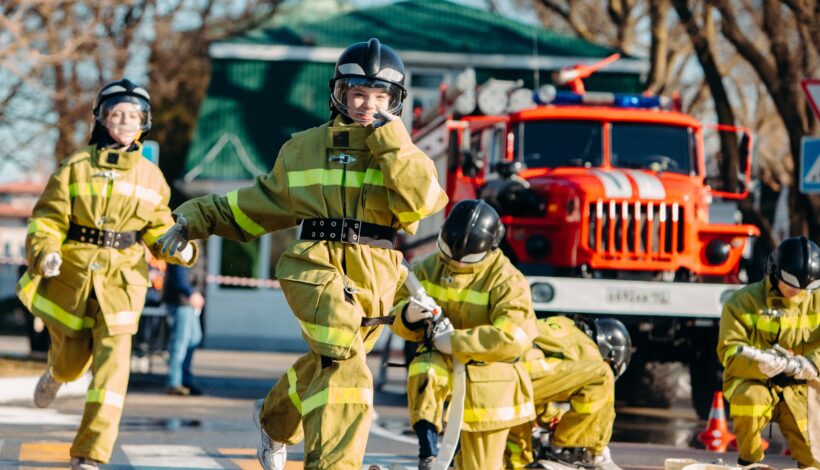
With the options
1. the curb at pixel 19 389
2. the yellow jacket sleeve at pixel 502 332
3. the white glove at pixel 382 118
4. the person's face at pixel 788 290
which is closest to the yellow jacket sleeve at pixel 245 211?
the white glove at pixel 382 118

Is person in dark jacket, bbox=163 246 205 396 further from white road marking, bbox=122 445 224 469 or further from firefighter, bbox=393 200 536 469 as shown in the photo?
firefighter, bbox=393 200 536 469

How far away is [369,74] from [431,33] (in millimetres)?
24178

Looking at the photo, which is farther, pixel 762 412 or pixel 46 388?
pixel 762 412

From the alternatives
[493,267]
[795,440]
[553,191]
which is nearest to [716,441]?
[795,440]

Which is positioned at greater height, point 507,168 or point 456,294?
point 507,168

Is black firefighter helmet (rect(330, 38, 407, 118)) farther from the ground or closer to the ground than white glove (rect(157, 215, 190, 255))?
farther from the ground

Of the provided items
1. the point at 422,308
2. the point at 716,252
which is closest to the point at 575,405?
the point at 422,308

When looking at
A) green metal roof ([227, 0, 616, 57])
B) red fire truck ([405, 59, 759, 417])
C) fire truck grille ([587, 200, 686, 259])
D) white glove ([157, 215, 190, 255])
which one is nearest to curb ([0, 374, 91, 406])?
red fire truck ([405, 59, 759, 417])

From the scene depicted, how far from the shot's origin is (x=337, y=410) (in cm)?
588

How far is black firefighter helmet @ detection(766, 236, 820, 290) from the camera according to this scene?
8.20m

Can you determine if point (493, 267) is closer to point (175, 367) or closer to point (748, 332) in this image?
point (748, 332)

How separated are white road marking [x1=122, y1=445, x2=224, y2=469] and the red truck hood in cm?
490

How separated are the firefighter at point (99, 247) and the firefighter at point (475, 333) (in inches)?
55.8

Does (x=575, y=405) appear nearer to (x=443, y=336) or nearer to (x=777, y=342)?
(x=777, y=342)
